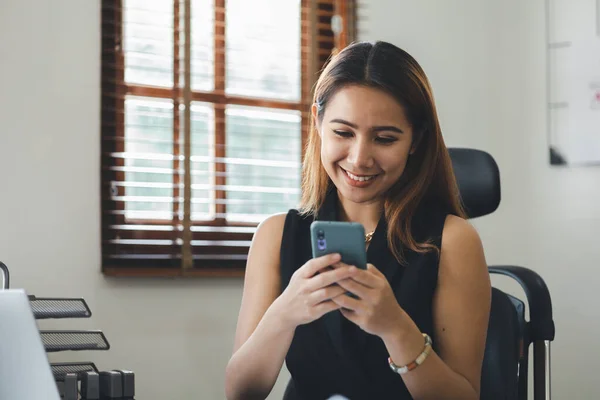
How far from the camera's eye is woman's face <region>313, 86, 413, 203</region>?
1434mm

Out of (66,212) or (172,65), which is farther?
(172,65)

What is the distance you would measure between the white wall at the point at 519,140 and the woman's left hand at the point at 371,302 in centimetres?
218

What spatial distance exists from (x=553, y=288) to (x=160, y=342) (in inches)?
62.2

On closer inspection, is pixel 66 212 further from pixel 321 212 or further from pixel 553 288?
pixel 553 288

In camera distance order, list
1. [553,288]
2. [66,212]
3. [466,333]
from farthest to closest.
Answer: [553,288] → [66,212] → [466,333]

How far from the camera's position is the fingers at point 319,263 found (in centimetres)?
124

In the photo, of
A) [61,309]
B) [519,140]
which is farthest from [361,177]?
[519,140]

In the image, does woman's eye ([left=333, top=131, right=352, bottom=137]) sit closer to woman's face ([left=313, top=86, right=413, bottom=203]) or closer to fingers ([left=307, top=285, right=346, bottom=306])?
woman's face ([left=313, top=86, right=413, bottom=203])

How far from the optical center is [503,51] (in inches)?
138

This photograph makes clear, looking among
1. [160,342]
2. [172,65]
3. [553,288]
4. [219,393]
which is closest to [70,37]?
[172,65]

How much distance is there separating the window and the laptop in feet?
5.70

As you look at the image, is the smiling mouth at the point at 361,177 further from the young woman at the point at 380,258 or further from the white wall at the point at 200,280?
the white wall at the point at 200,280

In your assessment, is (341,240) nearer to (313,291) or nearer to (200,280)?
(313,291)

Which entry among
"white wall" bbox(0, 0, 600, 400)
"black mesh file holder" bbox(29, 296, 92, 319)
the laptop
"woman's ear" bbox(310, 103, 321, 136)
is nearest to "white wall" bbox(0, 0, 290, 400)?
"white wall" bbox(0, 0, 600, 400)
